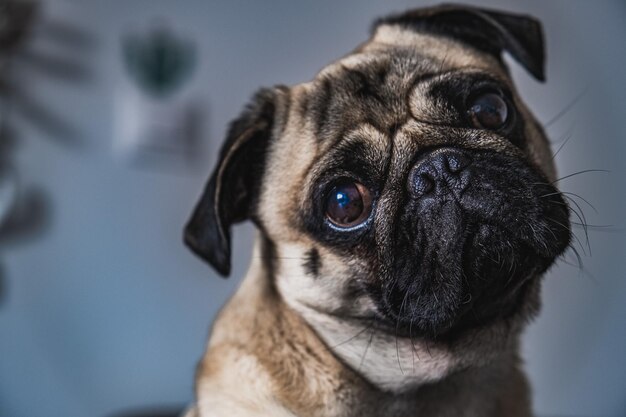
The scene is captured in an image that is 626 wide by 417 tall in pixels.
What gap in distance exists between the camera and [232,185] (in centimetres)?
121

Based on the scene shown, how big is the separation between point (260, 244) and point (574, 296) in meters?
0.98

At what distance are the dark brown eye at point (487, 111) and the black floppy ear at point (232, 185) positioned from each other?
1.26 ft

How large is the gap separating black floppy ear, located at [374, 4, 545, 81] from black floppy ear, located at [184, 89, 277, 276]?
1.09 feet

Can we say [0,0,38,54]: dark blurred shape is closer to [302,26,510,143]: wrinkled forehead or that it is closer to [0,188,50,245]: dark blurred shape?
[0,188,50,245]: dark blurred shape

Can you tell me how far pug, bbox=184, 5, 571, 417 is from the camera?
91 cm

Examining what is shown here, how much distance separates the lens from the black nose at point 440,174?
90 cm

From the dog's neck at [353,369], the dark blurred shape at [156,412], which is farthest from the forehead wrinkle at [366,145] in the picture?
the dark blurred shape at [156,412]

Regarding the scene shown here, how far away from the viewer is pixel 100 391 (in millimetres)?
2816

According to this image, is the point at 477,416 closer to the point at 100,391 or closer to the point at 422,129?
the point at 422,129

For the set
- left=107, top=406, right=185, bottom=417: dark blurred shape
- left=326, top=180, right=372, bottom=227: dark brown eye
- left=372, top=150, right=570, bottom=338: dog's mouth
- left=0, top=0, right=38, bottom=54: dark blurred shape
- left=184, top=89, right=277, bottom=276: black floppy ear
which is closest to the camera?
left=372, top=150, right=570, bottom=338: dog's mouth

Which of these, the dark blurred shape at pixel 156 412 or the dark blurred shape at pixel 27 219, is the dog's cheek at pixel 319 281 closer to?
the dark blurred shape at pixel 156 412

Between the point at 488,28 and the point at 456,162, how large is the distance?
1.40ft

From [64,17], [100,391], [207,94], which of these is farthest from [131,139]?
[100,391]

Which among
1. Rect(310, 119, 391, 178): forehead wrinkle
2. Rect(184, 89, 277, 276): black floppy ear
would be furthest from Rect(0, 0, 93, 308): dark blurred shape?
Rect(310, 119, 391, 178): forehead wrinkle
